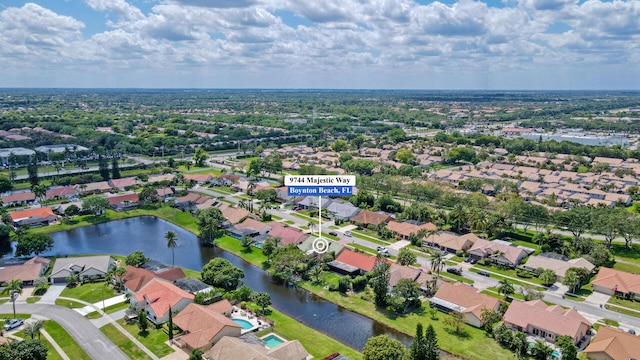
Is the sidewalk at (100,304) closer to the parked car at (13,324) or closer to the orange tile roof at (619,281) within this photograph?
the parked car at (13,324)

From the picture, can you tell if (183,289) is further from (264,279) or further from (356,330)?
(356,330)

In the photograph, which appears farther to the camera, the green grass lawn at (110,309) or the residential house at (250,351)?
the green grass lawn at (110,309)

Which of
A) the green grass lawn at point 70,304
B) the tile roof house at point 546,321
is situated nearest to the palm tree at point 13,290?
the green grass lawn at point 70,304

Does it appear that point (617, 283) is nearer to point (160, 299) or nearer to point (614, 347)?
point (614, 347)

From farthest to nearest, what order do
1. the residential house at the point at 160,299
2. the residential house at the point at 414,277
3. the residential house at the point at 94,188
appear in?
the residential house at the point at 94,188, the residential house at the point at 414,277, the residential house at the point at 160,299

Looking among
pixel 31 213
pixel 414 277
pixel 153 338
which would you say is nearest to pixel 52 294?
pixel 153 338

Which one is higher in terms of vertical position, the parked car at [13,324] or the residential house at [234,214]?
the residential house at [234,214]
